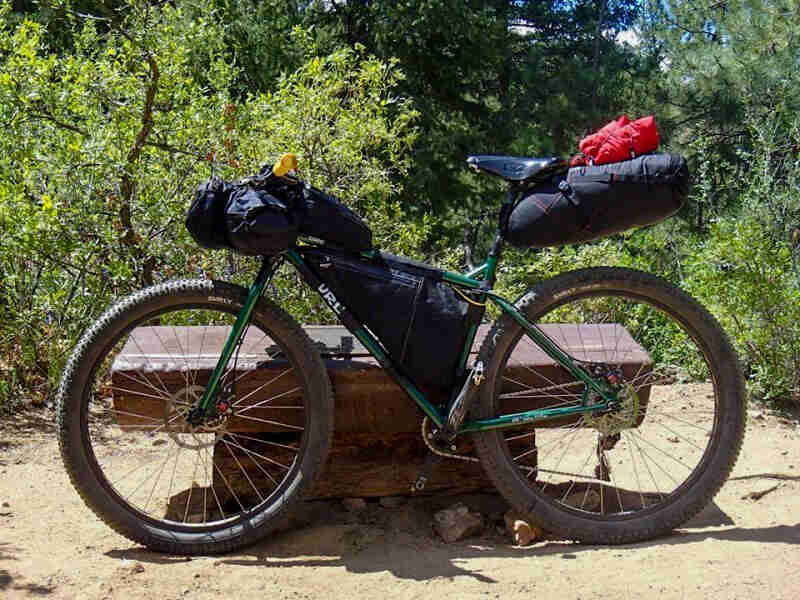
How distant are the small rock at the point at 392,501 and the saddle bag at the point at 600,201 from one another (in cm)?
130

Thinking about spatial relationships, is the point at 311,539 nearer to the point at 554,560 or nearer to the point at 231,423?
the point at 231,423

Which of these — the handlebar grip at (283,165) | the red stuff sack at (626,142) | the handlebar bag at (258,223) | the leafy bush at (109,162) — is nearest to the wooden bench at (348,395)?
the handlebar bag at (258,223)

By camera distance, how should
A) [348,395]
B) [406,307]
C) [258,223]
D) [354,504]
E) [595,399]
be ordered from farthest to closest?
[354,504] → [348,395] → [595,399] → [406,307] → [258,223]

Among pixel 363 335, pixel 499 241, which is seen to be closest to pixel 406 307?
pixel 363 335


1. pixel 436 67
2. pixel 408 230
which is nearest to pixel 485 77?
pixel 436 67

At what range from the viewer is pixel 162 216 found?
18.6 feet

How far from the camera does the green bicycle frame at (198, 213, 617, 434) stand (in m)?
3.58

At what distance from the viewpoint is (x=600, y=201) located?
3.48m

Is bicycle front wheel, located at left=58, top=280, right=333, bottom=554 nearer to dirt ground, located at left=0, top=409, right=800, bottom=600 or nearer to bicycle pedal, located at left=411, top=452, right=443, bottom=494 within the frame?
dirt ground, located at left=0, top=409, right=800, bottom=600

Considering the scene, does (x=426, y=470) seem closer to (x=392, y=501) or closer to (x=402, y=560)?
(x=402, y=560)

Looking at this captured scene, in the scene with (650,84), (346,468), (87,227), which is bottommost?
(346,468)

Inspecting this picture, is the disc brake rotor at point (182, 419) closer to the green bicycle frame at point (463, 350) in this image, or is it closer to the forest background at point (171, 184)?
the green bicycle frame at point (463, 350)

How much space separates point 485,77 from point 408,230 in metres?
8.61

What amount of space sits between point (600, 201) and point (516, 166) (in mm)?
358
